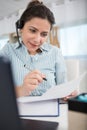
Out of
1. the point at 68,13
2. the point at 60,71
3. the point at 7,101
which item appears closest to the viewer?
the point at 7,101

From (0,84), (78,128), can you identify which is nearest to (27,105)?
(78,128)

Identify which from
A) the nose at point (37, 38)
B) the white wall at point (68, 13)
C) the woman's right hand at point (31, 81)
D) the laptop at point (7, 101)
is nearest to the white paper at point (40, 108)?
the woman's right hand at point (31, 81)

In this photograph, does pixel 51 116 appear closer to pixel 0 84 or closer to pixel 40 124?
pixel 40 124

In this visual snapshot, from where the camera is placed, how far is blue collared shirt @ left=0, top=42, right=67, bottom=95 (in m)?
1.65

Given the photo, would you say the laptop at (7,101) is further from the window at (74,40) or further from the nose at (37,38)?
the window at (74,40)

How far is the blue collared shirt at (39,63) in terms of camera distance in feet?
5.41

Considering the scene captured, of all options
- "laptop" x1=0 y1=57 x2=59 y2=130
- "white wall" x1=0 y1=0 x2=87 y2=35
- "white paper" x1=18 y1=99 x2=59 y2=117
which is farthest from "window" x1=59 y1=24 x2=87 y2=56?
"laptop" x1=0 y1=57 x2=59 y2=130

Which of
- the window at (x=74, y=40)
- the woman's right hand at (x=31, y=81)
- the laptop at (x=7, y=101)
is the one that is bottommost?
the woman's right hand at (x=31, y=81)

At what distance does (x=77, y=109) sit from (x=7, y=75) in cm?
28

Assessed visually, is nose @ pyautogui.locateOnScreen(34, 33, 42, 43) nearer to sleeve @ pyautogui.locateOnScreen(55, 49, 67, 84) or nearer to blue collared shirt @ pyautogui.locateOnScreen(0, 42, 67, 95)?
blue collared shirt @ pyautogui.locateOnScreen(0, 42, 67, 95)

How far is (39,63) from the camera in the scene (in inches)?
68.5

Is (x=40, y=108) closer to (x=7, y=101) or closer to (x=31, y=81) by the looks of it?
(x=31, y=81)

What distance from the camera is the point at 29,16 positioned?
1.79m

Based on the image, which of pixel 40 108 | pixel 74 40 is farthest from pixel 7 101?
pixel 74 40
